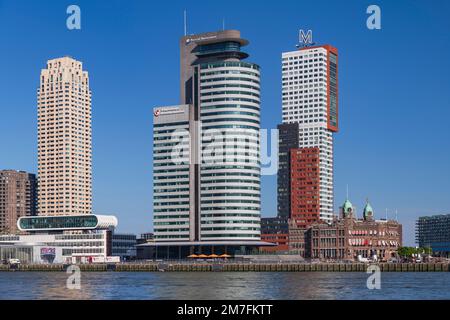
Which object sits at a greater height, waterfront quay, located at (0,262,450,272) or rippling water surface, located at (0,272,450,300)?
rippling water surface, located at (0,272,450,300)

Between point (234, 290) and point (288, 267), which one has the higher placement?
point (234, 290)

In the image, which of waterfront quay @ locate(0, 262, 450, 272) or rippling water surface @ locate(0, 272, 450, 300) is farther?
waterfront quay @ locate(0, 262, 450, 272)

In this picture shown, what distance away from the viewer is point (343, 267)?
595 feet

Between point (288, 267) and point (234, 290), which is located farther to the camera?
point (288, 267)

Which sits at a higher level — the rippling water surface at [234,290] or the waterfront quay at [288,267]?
the rippling water surface at [234,290]

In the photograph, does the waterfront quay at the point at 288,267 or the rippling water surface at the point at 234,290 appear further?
the waterfront quay at the point at 288,267
